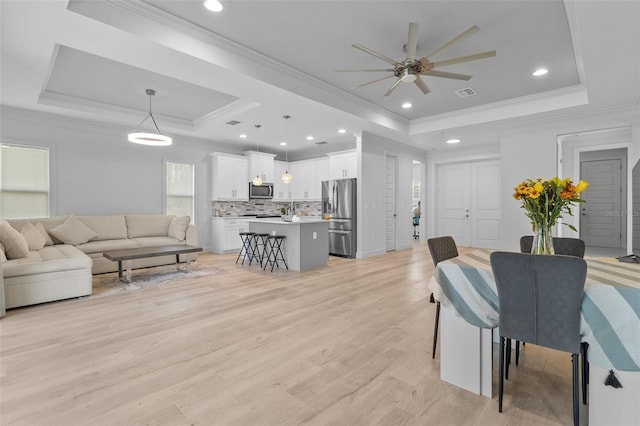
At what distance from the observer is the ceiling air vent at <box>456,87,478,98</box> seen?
16.2ft

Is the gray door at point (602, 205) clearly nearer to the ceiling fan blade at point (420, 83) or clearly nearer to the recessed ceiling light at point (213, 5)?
the ceiling fan blade at point (420, 83)

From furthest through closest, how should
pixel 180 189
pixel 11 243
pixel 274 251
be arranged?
pixel 180 189 → pixel 274 251 → pixel 11 243

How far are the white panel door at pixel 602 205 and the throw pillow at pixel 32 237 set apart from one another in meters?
11.4

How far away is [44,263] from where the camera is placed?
3.68 metres

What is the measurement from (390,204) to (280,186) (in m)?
3.24

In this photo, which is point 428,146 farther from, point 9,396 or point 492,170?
point 9,396

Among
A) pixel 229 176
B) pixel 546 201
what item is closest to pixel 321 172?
pixel 229 176

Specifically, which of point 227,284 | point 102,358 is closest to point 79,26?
point 102,358

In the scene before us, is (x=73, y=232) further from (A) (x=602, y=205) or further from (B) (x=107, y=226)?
(A) (x=602, y=205)

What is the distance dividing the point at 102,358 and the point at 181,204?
17.6 feet

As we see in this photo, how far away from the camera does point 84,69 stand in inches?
167

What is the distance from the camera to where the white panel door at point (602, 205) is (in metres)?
7.88

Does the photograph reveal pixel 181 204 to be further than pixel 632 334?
Yes

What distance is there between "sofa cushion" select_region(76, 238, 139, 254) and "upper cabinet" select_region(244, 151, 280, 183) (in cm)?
341
